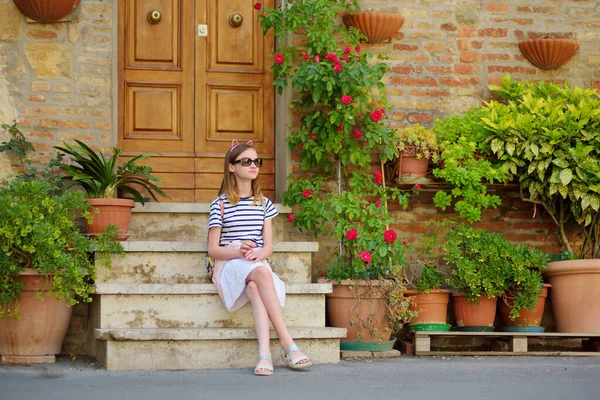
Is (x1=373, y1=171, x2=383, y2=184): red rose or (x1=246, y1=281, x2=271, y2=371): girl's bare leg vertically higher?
(x1=373, y1=171, x2=383, y2=184): red rose

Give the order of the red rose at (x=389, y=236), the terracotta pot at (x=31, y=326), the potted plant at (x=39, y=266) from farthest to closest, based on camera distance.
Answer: the red rose at (x=389, y=236)
the terracotta pot at (x=31, y=326)
the potted plant at (x=39, y=266)

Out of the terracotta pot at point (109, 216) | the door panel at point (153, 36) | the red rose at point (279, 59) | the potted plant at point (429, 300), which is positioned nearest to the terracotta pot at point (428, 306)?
the potted plant at point (429, 300)

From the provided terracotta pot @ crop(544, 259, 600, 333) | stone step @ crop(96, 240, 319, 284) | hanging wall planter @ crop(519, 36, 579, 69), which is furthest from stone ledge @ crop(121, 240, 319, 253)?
hanging wall planter @ crop(519, 36, 579, 69)

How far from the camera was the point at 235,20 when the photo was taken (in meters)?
6.70

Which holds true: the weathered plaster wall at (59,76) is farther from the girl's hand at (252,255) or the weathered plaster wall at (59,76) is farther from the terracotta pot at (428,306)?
the terracotta pot at (428,306)

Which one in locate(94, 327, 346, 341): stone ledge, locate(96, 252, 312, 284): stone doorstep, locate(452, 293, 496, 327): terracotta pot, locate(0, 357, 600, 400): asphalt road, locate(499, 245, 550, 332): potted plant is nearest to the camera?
locate(0, 357, 600, 400): asphalt road

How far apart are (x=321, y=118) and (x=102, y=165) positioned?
4.92 feet

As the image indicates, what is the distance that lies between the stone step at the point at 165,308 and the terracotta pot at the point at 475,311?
1273 mm

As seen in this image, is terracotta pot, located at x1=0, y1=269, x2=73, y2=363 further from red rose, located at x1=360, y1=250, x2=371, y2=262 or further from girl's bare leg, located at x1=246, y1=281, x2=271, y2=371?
red rose, located at x1=360, y1=250, x2=371, y2=262

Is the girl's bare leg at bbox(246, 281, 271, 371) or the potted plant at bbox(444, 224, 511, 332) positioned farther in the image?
the potted plant at bbox(444, 224, 511, 332)

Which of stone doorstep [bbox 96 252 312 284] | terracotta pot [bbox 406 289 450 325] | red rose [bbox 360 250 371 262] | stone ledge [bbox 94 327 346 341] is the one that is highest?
red rose [bbox 360 250 371 262]

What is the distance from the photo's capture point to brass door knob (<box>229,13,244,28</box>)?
22.0 feet

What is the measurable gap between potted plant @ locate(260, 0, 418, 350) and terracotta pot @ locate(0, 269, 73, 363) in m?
1.69

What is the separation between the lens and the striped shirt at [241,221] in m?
5.48
